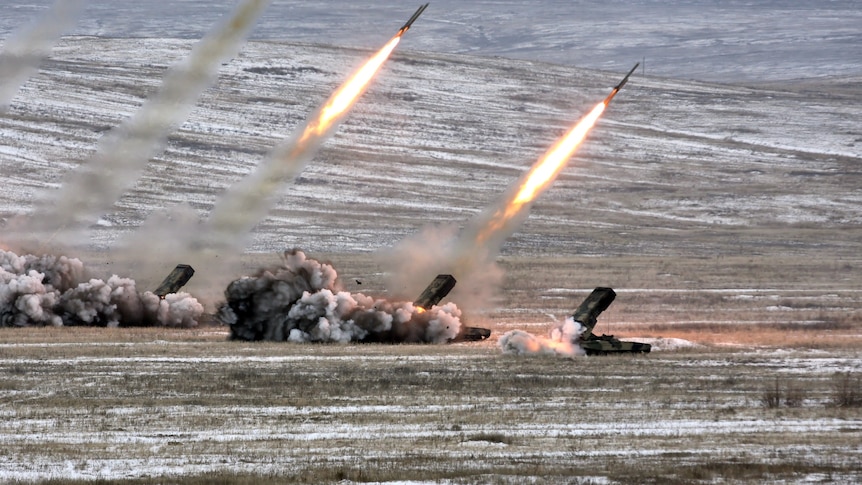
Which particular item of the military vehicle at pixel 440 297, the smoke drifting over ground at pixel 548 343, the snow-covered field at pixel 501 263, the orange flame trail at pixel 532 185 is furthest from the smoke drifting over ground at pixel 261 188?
the smoke drifting over ground at pixel 548 343

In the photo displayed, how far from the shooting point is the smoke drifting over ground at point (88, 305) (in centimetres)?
4603

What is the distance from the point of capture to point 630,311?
53.0 metres

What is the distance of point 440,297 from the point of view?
4462 centimetres

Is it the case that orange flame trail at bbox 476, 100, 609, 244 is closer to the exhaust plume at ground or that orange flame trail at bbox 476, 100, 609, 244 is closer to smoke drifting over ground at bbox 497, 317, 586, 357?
the exhaust plume at ground

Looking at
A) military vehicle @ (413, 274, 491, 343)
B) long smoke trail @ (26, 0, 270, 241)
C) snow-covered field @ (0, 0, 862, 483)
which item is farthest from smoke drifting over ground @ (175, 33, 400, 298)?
military vehicle @ (413, 274, 491, 343)

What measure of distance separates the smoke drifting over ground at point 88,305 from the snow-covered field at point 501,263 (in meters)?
1.92

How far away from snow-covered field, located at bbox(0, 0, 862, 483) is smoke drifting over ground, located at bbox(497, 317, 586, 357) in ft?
3.88

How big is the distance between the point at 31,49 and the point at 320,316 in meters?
30.6

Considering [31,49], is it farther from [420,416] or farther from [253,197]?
[420,416]

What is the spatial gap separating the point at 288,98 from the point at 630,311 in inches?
3016

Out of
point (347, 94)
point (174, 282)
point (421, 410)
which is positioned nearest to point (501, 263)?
point (347, 94)

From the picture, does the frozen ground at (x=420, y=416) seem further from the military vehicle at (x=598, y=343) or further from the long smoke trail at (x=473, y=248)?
the long smoke trail at (x=473, y=248)

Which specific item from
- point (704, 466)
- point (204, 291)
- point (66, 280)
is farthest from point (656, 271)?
point (704, 466)

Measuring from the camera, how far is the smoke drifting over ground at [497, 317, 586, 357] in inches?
1508
